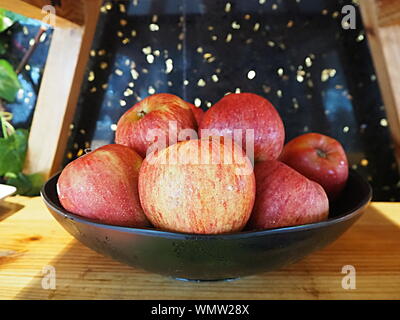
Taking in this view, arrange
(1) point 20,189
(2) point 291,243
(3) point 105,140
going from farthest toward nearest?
(3) point 105,140 → (1) point 20,189 → (2) point 291,243

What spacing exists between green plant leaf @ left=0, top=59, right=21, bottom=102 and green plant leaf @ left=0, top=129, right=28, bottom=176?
3.7 inches

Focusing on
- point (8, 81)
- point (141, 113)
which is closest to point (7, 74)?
point (8, 81)

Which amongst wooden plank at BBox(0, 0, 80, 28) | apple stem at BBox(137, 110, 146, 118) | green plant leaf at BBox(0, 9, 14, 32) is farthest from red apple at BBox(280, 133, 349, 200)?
green plant leaf at BBox(0, 9, 14, 32)

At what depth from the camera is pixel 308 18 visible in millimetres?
964

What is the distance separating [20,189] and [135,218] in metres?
0.55

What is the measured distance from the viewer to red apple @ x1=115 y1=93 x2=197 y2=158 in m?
0.55

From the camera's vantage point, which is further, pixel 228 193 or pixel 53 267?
pixel 53 267

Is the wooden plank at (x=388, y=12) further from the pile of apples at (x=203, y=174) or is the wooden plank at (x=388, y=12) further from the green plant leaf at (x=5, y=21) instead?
the green plant leaf at (x=5, y=21)

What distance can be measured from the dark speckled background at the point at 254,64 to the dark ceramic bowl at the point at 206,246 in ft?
1.93

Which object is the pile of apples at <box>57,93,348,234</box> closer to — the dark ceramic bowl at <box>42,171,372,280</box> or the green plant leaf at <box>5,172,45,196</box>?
the dark ceramic bowl at <box>42,171,372,280</box>

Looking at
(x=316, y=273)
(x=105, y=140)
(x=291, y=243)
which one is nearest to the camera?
(x=291, y=243)

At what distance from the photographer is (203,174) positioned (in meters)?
0.43
